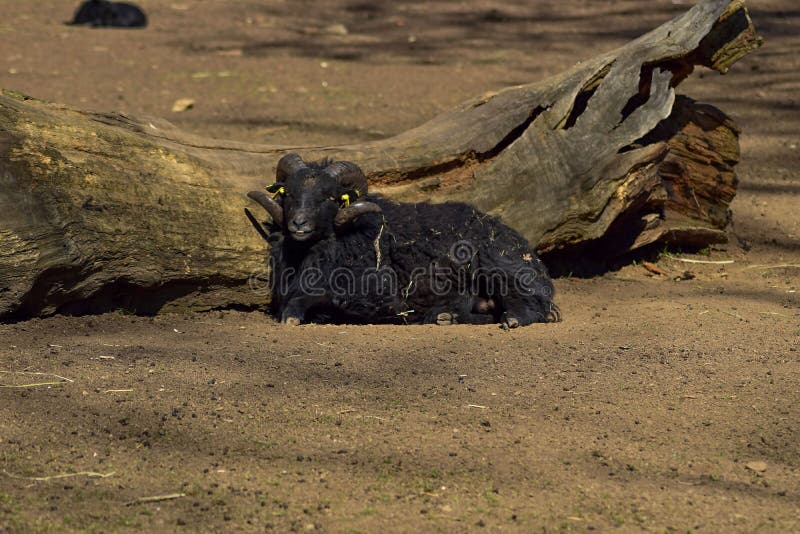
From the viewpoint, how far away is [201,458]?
184 inches

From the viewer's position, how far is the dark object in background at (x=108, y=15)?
20.9 metres

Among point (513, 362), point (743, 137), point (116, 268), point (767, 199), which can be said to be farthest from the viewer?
point (743, 137)

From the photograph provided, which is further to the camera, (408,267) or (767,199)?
(767,199)

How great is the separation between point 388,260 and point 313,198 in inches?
35.5

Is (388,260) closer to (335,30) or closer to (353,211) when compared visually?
(353,211)

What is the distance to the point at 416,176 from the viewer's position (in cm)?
840

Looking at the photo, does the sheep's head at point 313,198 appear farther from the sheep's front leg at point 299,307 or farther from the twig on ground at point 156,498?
the twig on ground at point 156,498

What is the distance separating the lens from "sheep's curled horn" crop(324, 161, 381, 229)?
766 cm

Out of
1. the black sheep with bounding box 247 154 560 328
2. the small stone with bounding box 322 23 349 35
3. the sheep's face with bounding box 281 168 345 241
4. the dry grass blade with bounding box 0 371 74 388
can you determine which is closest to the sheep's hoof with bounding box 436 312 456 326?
the black sheep with bounding box 247 154 560 328

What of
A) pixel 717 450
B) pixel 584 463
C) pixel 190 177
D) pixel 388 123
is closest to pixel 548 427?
pixel 584 463

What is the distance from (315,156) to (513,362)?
113 inches

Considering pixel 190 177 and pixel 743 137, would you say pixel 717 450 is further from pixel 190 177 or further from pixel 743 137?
pixel 743 137

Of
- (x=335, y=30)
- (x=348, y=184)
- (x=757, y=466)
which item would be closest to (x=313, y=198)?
(x=348, y=184)

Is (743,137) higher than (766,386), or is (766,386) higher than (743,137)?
(743,137)
